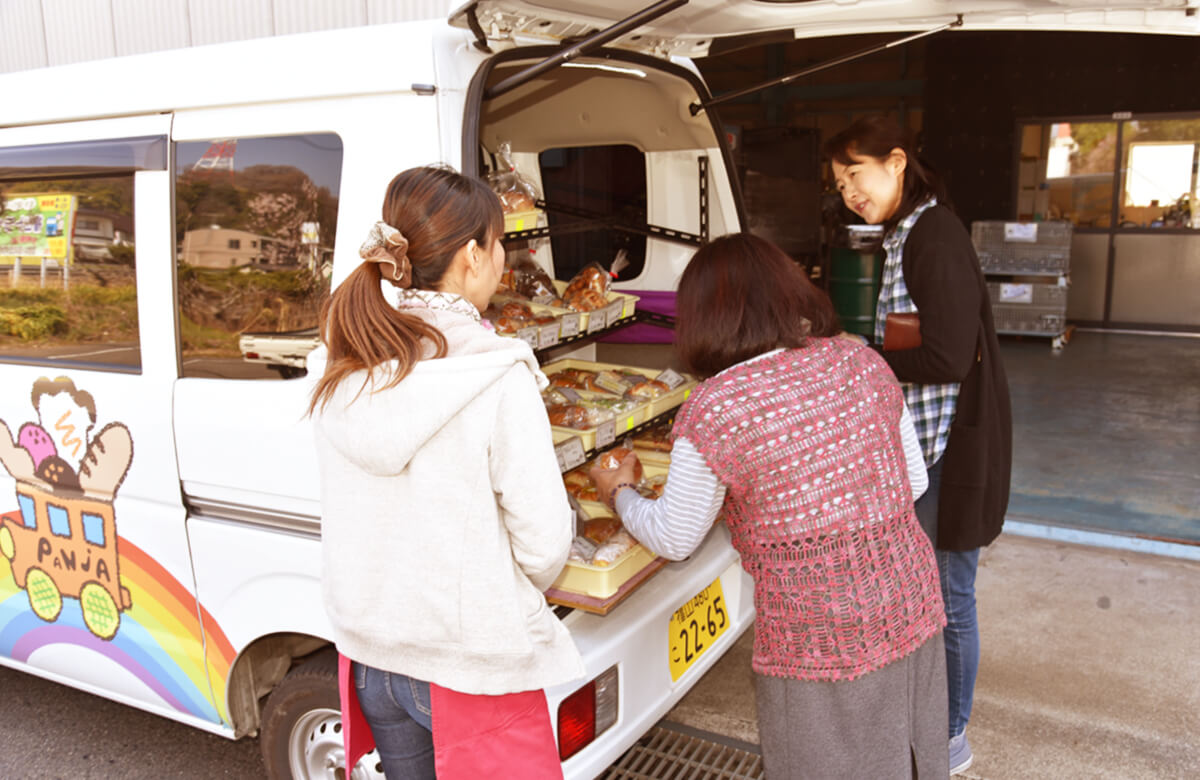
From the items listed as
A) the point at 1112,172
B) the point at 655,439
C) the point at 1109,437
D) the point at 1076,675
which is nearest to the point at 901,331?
the point at 655,439

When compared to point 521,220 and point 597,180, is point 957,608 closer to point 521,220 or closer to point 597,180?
point 521,220

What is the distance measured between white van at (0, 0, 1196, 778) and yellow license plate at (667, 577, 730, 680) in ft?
0.04

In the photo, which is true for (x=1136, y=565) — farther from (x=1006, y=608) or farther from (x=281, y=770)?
(x=281, y=770)

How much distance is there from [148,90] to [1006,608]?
4.07m

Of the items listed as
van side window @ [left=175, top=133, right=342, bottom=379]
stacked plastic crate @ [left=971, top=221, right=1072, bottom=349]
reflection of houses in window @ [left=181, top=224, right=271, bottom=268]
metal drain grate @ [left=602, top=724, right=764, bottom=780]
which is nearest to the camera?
van side window @ [left=175, top=133, right=342, bottom=379]

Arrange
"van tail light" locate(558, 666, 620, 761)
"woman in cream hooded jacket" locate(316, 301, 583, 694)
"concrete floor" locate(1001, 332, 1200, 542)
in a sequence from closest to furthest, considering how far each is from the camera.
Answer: "woman in cream hooded jacket" locate(316, 301, 583, 694) < "van tail light" locate(558, 666, 620, 761) < "concrete floor" locate(1001, 332, 1200, 542)

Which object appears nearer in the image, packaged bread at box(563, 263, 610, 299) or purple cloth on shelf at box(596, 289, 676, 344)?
packaged bread at box(563, 263, 610, 299)

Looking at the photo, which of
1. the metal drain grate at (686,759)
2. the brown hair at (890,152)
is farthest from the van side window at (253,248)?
the metal drain grate at (686,759)

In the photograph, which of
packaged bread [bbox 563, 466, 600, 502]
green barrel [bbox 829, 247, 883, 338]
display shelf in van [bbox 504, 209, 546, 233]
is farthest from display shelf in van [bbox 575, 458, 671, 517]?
green barrel [bbox 829, 247, 883, 338]

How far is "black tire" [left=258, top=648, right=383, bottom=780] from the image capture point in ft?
8.46

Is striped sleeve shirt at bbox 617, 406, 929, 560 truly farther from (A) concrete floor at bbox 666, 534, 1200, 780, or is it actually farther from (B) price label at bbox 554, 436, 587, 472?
(A) concrete floor at bbox 666, 534, 1200, 780

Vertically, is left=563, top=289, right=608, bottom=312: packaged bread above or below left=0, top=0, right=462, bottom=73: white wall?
below

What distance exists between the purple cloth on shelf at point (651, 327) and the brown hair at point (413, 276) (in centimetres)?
187

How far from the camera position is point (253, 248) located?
2482mm
